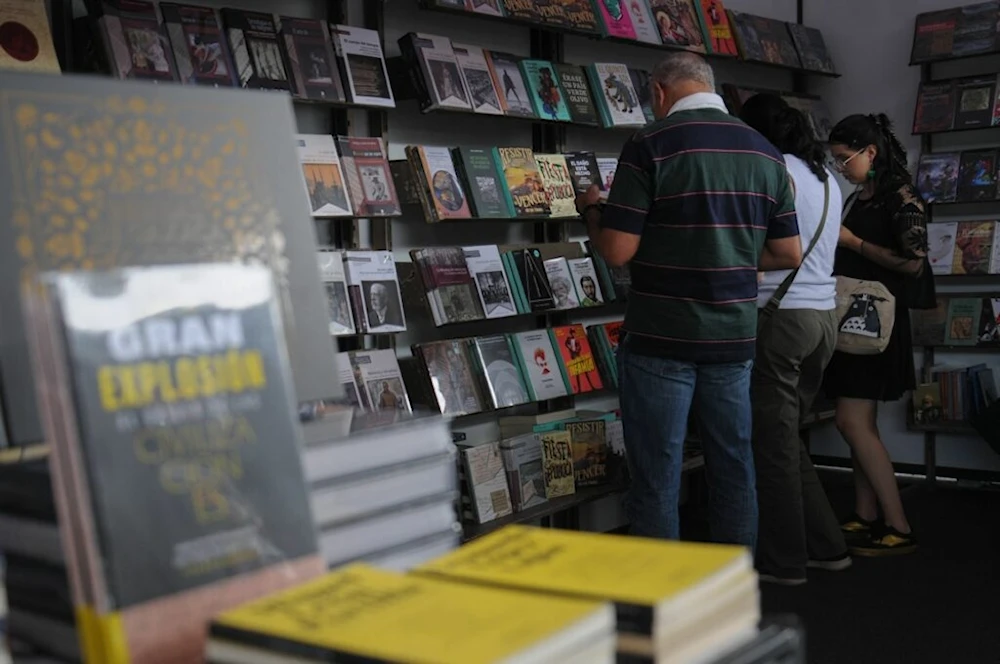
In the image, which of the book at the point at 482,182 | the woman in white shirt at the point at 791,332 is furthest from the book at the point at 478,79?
the woman in white shirt at the point at 791,332

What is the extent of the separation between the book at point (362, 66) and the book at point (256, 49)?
231 millimetres

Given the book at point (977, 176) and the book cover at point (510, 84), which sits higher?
the book cover at point (510, 84)

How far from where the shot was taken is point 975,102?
5363 millimetres

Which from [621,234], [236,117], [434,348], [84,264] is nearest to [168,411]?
[84,264]

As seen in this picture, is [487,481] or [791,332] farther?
[487,481]

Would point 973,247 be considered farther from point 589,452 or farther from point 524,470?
point 524,470

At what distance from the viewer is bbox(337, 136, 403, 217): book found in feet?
11.1

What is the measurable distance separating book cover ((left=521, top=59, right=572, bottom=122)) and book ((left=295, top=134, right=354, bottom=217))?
1.01m

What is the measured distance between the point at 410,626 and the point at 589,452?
138 inches

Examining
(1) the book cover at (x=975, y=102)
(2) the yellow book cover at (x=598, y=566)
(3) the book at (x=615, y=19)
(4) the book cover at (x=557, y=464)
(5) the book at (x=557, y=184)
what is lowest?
(4) the book cover at (x=557, y=464)

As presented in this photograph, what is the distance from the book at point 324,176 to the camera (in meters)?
3.25

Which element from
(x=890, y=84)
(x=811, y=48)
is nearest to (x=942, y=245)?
(x=890, y=84)

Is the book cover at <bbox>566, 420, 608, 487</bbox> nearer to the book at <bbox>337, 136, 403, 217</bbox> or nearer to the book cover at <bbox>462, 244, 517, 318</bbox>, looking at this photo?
the book cover at <bbox>462, 244, 517, 318</bbox>

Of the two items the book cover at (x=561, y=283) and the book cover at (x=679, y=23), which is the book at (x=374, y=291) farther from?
the book cover at (x=679, y=23)
